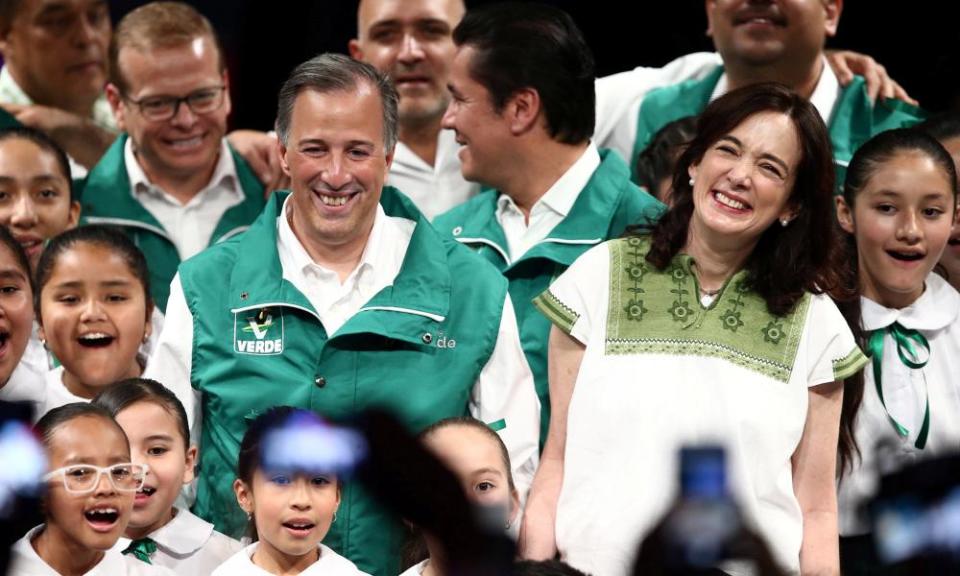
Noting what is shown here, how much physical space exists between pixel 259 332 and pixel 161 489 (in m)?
0.38

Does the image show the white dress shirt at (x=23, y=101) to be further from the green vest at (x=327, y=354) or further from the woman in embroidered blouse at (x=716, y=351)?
the woman in embroidered blouse at (x=716, y=351)

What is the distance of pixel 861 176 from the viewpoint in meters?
3.67

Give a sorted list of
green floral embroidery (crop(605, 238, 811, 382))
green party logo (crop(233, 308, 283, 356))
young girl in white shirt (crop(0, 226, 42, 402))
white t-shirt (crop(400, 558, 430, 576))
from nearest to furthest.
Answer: white t-shirt (crop(400, 558, 430, 576))
green floral embroidery (crop(605, 238, 811, 382))
green party logo (crop(233, 308, 283, 356))
young girl in white shirt (crop(0, 226, 42, 402))

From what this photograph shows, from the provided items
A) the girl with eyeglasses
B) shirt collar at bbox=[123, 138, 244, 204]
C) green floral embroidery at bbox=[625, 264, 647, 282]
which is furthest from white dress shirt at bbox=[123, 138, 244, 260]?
green floral embroidery at bbox=[625, 264, 647, 282]

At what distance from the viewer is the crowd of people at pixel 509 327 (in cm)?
303

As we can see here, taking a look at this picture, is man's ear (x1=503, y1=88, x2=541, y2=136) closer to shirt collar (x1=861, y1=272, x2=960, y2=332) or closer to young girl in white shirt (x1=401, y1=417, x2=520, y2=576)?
shirt collar (x1=861, y1=272, x2=960, y2=332)

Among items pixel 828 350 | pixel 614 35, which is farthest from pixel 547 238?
pixel 614 35

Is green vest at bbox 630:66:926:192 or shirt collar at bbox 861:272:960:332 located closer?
shirt collar at bbox 861:272:960:332

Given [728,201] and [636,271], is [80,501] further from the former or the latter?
[728,201]

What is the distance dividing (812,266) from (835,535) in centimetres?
55

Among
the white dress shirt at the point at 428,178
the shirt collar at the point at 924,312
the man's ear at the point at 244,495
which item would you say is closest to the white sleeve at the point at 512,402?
the man's ear at the point at 244,495

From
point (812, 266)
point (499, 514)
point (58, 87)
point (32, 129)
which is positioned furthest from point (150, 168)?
point (499, 514)

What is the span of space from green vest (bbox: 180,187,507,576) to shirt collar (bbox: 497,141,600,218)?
634mm

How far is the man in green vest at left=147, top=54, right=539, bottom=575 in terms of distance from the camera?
331 cm
